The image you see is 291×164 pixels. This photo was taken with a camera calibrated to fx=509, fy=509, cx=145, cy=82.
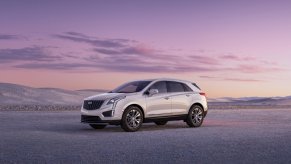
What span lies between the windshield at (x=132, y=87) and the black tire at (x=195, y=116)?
6.98 feet

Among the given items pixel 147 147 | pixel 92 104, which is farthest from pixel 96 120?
pixel 147 147

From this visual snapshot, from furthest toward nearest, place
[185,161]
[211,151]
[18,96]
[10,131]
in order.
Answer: [18,96]
[10,131]
[211,151]
[185,161]

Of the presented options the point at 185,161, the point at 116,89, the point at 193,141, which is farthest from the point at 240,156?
the point at 116,89

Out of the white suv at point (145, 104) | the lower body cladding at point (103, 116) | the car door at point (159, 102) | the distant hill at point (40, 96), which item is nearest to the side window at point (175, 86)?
the white suv at point (145, 104)

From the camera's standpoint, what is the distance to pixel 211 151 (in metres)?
11.3

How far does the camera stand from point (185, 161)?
975 cm

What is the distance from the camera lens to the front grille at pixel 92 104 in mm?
17094

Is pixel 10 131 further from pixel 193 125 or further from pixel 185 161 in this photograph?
pixel 185 161

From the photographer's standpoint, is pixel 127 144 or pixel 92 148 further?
pixel 127 144

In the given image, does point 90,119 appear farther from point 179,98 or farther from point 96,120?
point 179,98

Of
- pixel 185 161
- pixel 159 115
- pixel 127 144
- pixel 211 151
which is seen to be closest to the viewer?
pixel 185 161

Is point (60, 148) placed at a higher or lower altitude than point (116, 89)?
lower

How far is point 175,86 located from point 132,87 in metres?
1.64

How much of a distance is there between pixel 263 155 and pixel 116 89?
8711 mm
